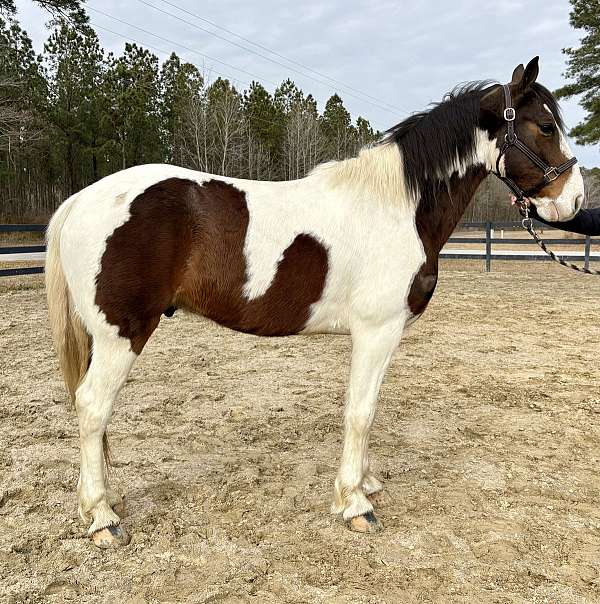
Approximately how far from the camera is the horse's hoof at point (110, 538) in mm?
2256

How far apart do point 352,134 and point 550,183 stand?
136 ft

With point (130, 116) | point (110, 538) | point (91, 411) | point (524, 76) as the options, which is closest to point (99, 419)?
point (91, 411)

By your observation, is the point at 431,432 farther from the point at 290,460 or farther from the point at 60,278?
the point at 60,278

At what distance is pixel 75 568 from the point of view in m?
2.10

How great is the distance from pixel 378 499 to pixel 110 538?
1.42 m

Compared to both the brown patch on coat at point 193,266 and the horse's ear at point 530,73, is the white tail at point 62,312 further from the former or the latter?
the horse's ear at point 530,73

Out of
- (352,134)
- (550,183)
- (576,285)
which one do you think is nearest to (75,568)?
(550,183)

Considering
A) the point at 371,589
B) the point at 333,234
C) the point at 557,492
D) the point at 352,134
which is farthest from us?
the point at 352,134

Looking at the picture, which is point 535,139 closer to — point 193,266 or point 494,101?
point 494,101

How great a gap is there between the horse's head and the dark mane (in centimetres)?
5

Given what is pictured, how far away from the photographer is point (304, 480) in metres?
2.89

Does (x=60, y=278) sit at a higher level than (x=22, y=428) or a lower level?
higher

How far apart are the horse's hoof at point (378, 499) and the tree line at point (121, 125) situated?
73.3 feet

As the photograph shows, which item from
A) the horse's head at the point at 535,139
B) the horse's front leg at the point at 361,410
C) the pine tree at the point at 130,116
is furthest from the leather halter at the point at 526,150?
the pine tree at the point at 130,116
